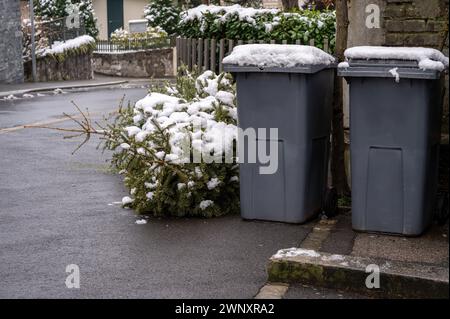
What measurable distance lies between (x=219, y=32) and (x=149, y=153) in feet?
20.3

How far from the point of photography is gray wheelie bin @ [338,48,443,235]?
217 inches

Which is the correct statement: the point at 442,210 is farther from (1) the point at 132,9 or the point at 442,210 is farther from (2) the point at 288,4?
(1) the point at 132,9

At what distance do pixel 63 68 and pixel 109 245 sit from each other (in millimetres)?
18659

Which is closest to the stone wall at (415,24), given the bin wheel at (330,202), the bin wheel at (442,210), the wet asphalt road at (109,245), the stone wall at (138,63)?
the bin wheel at (442,210)

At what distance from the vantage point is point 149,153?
662cm

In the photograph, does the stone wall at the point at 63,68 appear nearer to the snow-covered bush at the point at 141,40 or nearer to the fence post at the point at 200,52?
the snow-covered bush at the point at 141,40

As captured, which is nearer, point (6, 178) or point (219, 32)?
point (6, 178)

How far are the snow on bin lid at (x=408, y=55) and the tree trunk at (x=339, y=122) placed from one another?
112 centimetres

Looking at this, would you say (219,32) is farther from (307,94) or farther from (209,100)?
(307,94)

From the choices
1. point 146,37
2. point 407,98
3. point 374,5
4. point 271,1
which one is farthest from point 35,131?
point 271,1

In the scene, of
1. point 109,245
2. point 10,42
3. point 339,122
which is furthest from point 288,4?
point 109,245

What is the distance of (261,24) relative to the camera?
11578 mm

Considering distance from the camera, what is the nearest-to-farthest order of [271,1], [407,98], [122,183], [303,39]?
[407,98] < [122,183] < [303,39] < [271,1]

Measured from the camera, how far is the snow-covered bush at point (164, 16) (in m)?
31.1
